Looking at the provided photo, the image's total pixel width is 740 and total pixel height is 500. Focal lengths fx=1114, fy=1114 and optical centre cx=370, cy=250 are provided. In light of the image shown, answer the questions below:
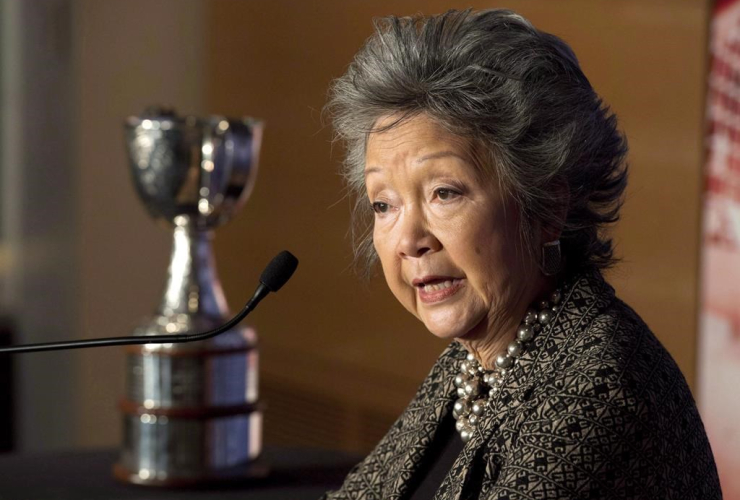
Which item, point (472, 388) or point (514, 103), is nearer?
point (514, 103)

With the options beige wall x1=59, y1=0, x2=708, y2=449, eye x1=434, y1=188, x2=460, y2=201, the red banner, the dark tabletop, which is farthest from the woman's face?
the red banner

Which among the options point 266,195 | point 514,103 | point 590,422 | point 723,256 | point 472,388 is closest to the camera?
point 590,422

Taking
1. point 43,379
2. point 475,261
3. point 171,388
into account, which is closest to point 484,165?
point 475,261

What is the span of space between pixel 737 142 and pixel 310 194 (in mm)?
1966

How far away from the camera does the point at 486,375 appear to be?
1.61 meters

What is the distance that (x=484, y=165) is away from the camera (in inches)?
57.2

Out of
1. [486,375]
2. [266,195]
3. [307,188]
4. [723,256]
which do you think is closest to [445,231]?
[486,375]

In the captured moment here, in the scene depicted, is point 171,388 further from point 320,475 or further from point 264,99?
point 264,99

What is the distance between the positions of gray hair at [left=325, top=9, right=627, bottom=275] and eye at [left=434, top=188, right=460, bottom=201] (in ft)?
0.17

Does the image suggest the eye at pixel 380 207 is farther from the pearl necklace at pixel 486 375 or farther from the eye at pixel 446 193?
the pearl necklace at pixel 486 375

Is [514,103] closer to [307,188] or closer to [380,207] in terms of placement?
[380,207]

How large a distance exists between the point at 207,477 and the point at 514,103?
1.23m

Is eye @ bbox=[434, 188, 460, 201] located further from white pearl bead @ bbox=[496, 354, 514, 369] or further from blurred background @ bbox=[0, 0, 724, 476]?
blurred background @ bbox=[0, 0, 724, 476]

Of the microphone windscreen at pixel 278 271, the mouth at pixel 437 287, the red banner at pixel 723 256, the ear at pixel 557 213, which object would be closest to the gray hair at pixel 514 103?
the ear at pixel 557 213
